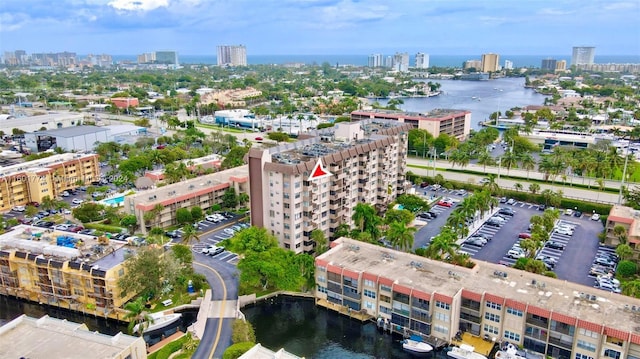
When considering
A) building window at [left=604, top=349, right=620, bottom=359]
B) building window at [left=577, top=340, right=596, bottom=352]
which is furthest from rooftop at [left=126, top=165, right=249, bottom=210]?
building window at [left=604, top=349, right=620, bottom=359]

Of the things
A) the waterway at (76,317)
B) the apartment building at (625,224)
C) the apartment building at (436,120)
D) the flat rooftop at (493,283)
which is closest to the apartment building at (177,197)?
the waterway at (76,317)

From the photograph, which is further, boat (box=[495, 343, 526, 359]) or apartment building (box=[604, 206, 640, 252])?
apartment building (box=[604, 206, 640, 252])

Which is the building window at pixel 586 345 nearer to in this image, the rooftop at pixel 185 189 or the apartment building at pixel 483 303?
the apartment building at pixel 483 303

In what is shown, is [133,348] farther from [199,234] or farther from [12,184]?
[12,184]

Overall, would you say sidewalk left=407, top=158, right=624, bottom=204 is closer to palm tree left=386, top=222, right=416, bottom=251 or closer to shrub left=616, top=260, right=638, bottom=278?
shrub left=616, top=260, right=638, bottom=278

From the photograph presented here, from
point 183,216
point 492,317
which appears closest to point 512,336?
point 492,317

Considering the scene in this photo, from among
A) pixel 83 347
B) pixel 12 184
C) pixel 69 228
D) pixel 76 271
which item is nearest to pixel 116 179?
pixel 12 184
